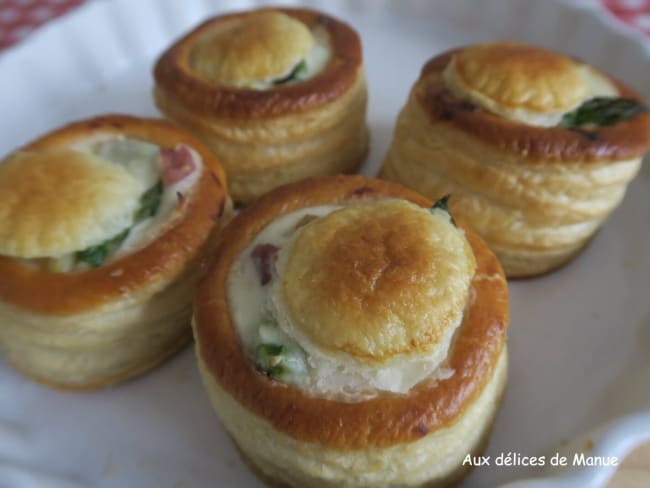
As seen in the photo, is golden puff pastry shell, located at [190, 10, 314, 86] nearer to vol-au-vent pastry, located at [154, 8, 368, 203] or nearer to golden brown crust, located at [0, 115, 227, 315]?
vol-au-vent pastry, located at [154, 8, 368, 203]

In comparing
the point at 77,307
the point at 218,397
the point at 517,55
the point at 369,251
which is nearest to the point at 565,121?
the point at 517,55

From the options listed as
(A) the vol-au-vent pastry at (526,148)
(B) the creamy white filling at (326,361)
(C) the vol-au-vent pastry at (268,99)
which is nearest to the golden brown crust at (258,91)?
(C) the vol-au-vent pastry at (268,99)

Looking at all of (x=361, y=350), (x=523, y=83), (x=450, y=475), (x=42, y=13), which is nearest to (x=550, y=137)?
(x=523, y=83)

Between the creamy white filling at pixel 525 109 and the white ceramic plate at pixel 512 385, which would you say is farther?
the creamy white filling at pixel 525 109

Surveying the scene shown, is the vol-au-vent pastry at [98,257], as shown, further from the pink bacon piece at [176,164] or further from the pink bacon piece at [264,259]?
the pink bacon piece at [264,259]

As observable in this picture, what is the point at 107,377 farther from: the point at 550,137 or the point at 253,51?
the point at 550,137

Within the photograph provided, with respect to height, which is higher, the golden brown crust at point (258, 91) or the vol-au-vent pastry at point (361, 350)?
the golden brown crust at point (258, 91)

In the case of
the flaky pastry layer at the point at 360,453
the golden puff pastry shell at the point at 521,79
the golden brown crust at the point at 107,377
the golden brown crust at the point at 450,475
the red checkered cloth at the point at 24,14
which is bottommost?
the golden brown crust at the point at 450,475
